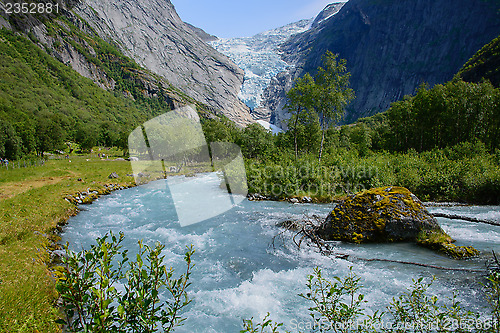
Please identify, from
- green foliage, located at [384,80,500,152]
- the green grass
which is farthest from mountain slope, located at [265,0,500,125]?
the green grass

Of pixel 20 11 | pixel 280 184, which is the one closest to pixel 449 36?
pixel 280 184

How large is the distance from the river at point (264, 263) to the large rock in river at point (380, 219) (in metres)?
0.51

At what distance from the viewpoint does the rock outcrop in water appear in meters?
9.55

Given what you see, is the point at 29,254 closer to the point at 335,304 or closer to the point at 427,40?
the point at 335,304

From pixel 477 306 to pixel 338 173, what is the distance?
53.8ft

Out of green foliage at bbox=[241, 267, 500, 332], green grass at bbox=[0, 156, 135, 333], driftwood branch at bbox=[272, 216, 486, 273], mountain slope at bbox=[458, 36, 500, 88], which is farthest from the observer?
mountain slope at bbox=[458, 36, 500, 88]

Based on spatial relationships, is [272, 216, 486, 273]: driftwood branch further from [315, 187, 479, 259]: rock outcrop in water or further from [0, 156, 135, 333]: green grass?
[0, 156, 135, 333]: green grass

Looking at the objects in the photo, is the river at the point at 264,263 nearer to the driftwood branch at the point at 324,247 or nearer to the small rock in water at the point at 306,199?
→ the driftwood branch at the point at 324,247

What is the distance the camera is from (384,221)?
985 cm

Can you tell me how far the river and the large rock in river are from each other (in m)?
0.51

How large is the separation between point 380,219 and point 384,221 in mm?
160

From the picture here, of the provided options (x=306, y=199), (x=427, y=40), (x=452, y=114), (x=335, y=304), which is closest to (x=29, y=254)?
(x=335, y=304)

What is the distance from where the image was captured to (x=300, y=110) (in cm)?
3109

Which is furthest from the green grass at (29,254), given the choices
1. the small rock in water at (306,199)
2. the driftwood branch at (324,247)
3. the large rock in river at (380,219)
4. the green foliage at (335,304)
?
the small rock in water at (306,199)
